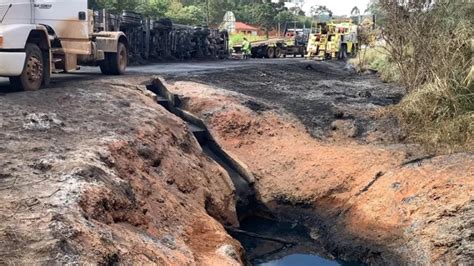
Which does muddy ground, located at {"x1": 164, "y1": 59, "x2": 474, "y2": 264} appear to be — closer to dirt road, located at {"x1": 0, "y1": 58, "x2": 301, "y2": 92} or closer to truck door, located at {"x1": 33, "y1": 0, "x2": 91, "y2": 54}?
dirt road, located at {"x1": 0, "y1": 58, "x2": 301, "y2": 92}

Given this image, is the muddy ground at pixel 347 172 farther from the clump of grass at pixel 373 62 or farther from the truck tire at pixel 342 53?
the truck tire at pixel 342 53

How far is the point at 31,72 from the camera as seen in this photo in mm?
9953

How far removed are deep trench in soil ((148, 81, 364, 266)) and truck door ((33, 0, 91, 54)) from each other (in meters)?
2.27

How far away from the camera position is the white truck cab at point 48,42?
30.5 feet

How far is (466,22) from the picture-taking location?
12312 millimetres

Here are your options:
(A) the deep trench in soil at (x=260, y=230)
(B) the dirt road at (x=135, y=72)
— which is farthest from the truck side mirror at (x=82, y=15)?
(A) the deep trench in soil at (x=260, y=230)

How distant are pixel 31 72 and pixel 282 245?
5.43 metres

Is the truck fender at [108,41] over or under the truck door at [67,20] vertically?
under

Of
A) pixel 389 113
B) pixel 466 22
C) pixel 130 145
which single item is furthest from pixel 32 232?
pixel 466 22

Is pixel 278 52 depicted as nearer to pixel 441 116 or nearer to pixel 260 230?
pixel 441 116

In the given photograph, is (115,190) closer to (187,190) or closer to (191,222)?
(191,222)

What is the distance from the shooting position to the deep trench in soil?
331 inches

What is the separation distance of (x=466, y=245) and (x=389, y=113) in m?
6.14

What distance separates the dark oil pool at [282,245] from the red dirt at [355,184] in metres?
0.25
